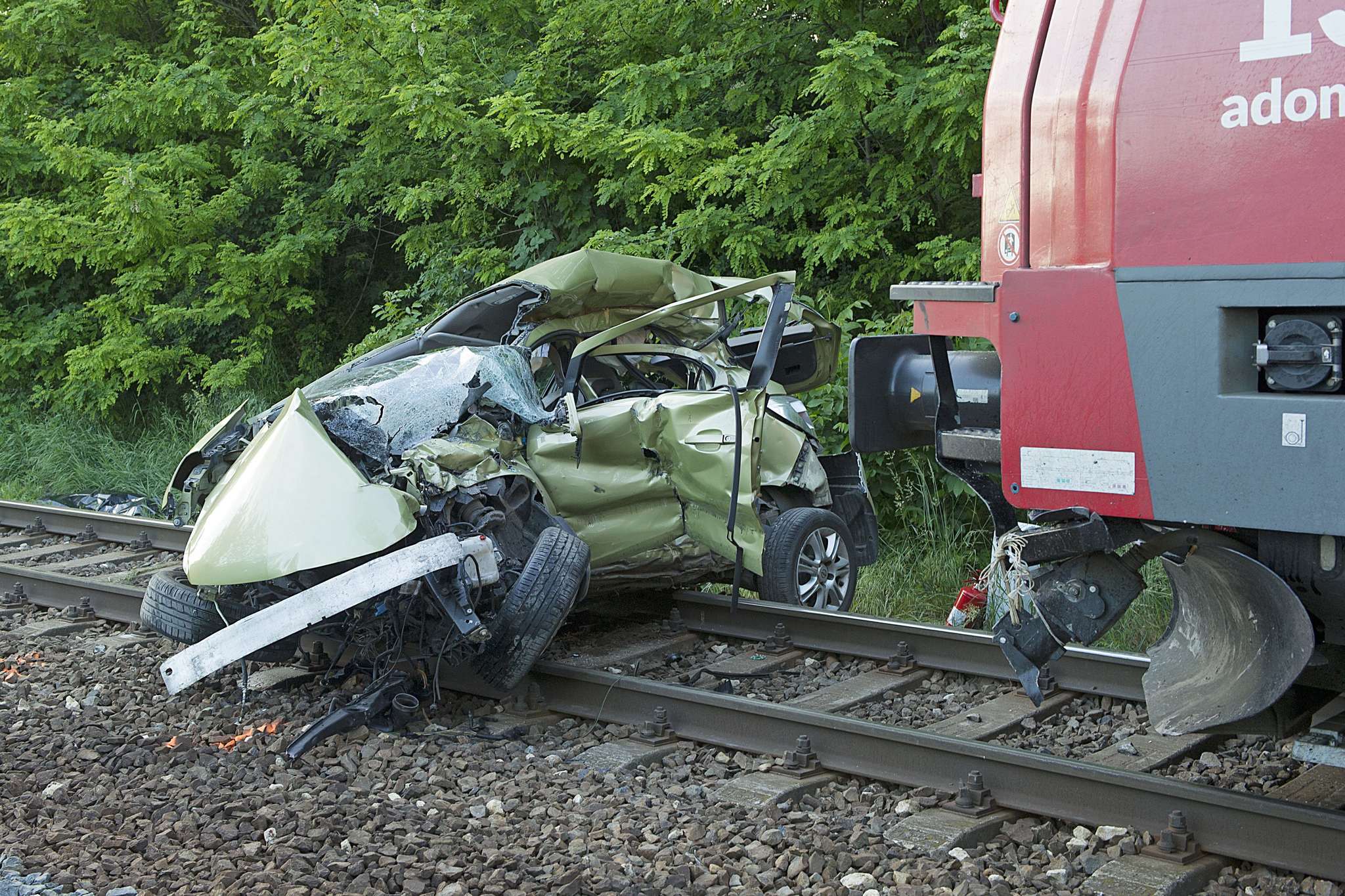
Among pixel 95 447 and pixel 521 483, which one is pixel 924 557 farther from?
pixel 95 447

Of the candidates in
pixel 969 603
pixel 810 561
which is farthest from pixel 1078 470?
pixel 969 603

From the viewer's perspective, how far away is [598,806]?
4.80 m

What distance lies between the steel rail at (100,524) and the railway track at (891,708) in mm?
1342

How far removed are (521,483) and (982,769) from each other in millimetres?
2575

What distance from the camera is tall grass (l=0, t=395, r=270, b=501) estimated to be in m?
13.1

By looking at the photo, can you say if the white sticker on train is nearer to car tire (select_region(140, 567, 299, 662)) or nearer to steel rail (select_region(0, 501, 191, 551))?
car tire (select_region(140, 567, 299, 662))

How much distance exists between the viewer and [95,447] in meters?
14.2

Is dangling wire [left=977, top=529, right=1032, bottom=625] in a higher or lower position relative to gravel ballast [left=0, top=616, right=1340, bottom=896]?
higher

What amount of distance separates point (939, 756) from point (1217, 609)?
1196mm

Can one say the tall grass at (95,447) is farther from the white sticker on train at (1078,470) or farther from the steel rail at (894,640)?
the white sticker on train at (1078,470)

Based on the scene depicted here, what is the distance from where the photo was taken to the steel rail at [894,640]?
561 cm

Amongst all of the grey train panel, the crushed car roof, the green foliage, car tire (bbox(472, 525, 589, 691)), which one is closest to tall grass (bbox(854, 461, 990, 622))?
the green foliage

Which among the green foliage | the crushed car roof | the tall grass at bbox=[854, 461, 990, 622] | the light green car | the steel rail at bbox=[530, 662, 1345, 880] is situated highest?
the green foliage

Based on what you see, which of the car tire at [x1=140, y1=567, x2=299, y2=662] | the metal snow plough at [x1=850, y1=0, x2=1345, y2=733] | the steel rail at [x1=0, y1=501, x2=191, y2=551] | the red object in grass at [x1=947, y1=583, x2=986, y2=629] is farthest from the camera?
the steel rail at [x1=0, y1=501, x2=191, y2=551]
